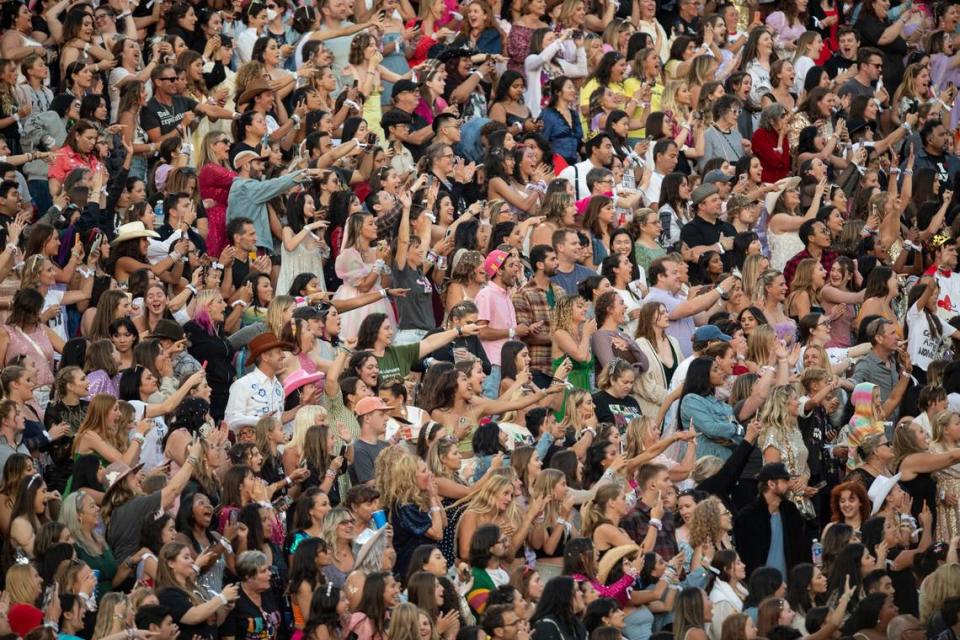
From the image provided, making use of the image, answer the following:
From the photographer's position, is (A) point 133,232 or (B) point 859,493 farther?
(A) point 133,232

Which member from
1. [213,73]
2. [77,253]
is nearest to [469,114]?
[213,73]

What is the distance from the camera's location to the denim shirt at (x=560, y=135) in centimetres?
1889

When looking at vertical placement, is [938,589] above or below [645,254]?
above

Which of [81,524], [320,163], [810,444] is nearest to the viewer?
[81,524]

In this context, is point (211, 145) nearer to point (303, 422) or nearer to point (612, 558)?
point (303, 422)

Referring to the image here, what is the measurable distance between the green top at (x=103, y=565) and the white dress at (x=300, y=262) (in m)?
3.91

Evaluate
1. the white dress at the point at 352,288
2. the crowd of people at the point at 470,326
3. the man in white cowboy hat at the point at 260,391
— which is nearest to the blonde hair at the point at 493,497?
the crowd of people at the point at 470,326

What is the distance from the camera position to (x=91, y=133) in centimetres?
1656

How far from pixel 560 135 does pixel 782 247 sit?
2236mm

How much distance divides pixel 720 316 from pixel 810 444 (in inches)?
68.5

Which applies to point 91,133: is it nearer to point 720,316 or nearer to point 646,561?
point 720,316

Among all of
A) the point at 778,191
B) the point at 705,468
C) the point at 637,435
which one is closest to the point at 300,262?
the point at 637,435

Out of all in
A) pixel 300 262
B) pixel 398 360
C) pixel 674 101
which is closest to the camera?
pixel 398 360

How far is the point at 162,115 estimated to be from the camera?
1780cm
